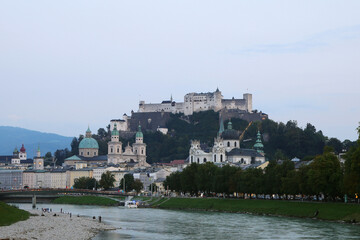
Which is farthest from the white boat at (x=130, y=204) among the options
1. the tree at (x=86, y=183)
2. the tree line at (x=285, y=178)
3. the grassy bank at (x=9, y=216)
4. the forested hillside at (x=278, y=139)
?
the forested hillside at (x=278, y=139)

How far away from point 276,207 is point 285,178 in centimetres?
494

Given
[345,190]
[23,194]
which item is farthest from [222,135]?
[345,190]

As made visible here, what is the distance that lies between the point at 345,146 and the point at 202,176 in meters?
68.8

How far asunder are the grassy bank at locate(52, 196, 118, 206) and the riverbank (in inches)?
1886

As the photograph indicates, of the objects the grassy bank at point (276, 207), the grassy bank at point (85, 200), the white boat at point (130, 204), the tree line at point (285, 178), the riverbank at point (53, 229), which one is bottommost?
the riverbank at point (53, 229)

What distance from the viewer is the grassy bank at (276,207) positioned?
65.2m

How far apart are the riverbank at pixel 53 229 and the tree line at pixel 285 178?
63.9 feet

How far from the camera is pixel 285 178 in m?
81.3

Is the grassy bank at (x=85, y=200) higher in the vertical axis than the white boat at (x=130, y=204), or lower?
higher

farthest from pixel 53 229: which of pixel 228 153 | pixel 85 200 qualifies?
pixel 228 153

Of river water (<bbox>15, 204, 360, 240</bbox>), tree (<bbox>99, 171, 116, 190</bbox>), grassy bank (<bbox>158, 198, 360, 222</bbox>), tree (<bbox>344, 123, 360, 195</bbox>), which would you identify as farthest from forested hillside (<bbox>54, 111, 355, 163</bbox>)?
tree (<bbox>344, 123, 360, 195</bbox>)

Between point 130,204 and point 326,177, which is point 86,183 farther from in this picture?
point 326,177

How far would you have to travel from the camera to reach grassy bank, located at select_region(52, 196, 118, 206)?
388 feet

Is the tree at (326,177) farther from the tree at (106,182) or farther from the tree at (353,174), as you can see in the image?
the tree at (106,182)
